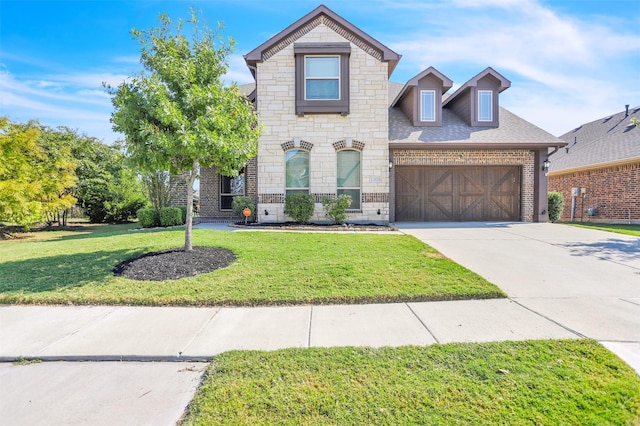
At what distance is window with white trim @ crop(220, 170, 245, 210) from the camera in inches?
528

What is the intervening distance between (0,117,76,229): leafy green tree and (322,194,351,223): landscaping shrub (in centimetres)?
1077

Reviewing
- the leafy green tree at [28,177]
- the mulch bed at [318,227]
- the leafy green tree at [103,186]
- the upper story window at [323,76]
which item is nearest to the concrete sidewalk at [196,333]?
the mulch bed at [318,227]

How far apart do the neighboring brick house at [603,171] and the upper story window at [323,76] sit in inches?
540

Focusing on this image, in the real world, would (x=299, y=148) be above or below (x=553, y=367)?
above

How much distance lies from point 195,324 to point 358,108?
9.89 meters

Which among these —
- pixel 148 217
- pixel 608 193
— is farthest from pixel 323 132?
pixel 608 193

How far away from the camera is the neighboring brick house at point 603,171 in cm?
1438

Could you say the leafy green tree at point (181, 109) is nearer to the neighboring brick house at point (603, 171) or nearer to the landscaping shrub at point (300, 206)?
the landscaping shrub at point (300, 206)

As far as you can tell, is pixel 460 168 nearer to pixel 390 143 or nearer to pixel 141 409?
pixel 390 143

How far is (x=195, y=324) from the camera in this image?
12.0 ft

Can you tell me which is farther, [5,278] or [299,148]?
[299,148]

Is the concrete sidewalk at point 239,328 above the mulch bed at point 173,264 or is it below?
below

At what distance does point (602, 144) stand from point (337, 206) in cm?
1628

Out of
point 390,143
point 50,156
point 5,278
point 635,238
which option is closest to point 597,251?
point 635,238
